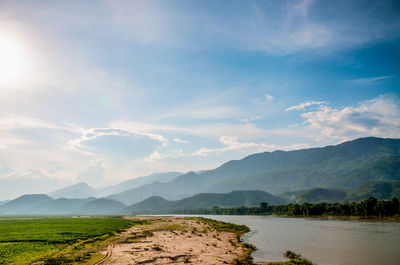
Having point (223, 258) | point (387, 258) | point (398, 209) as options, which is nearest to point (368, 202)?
point (398, 209)

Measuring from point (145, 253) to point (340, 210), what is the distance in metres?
184

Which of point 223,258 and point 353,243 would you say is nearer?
point 223,258

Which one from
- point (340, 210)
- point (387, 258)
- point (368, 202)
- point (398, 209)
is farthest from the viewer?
point (340, 210)

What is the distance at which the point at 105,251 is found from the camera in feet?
170

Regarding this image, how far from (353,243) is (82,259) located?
214ft

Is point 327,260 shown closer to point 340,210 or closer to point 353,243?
point 353,243

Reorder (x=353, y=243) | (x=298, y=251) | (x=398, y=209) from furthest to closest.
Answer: (x=398, y=209), (x=353, y=243), (x=298, y=251)

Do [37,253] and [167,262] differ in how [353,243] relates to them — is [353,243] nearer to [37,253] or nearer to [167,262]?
[167,262]

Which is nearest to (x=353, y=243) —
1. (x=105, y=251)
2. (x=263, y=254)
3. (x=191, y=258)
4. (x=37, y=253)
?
(x=263, y=254)

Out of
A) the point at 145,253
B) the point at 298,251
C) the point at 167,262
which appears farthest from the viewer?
the point at 298,251

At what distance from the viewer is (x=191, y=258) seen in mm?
45969

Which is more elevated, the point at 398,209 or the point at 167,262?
the point at 167,262

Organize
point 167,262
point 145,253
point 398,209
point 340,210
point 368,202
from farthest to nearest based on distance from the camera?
point 340,210 < point 368,202 < point 398,209 < point 145,253 < point 167,262

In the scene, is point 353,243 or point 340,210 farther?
point 340,210
